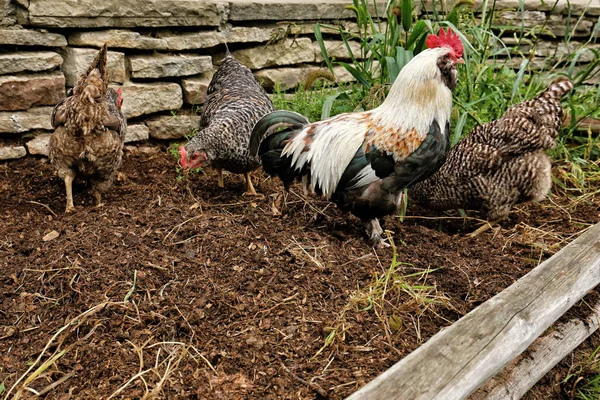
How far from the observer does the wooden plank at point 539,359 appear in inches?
98.6

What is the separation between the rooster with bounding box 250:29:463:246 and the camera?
3314mm

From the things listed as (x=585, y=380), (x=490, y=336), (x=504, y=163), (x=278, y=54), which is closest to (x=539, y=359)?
(x=585, y=380)

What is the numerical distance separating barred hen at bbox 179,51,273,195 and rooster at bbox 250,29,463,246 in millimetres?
460

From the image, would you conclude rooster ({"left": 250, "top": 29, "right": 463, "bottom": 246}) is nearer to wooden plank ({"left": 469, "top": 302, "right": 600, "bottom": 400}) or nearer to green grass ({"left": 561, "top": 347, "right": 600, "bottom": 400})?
wooden plank ({"left": 469, "top": 302, "right": 600, "bottom": 400})

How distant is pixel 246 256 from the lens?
3.21 metres

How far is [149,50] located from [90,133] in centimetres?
128

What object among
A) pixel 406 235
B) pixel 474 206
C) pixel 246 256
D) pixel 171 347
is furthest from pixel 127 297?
pixel 474 206

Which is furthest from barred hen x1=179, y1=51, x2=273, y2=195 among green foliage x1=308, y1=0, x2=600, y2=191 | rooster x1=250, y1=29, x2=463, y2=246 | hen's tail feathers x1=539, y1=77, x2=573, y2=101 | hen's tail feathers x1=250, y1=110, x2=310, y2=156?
hen's tail feathers x1=539, y1=77, x2=573, y2=101

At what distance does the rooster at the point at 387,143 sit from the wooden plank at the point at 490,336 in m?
0.93

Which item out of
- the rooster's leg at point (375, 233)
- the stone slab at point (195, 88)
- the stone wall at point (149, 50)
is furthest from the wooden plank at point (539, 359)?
the stone slab at point (195, 88)

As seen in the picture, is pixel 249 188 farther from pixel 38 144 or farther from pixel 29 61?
pixel 29 61

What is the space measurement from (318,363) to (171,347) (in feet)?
2.10

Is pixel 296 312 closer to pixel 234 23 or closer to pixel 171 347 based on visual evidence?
pixel 171 347

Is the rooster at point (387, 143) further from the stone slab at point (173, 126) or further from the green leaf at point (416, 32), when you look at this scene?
the stone slab at point (173, 126)
